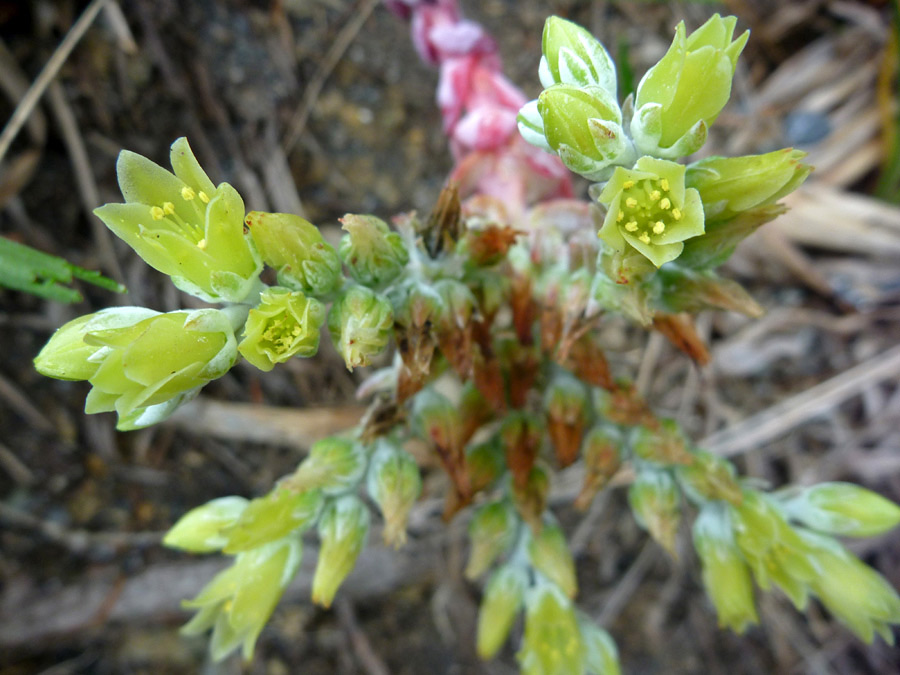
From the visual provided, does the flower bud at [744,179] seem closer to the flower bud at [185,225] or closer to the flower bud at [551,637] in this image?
the flower bud at [185,225]

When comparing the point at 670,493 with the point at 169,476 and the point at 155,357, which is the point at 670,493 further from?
the point at 169,476

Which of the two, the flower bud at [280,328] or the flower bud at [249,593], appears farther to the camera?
the flower bud at [249,593]

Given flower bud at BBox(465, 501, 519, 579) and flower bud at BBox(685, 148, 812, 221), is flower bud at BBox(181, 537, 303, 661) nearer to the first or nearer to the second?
flower bud at BBox(465, 501, 519, 579)

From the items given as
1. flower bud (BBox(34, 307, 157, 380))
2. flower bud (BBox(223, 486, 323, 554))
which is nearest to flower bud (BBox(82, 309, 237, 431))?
flower bud (BBox(34, 307, 157, 380))

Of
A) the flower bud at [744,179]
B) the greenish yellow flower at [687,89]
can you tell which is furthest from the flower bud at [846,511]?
the greenish yellow flower at [687,89]

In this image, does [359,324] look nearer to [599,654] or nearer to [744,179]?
[744,179]

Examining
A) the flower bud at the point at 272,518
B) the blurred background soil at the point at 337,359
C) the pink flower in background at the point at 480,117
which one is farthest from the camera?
the blurred background soil at the point at 337,359
